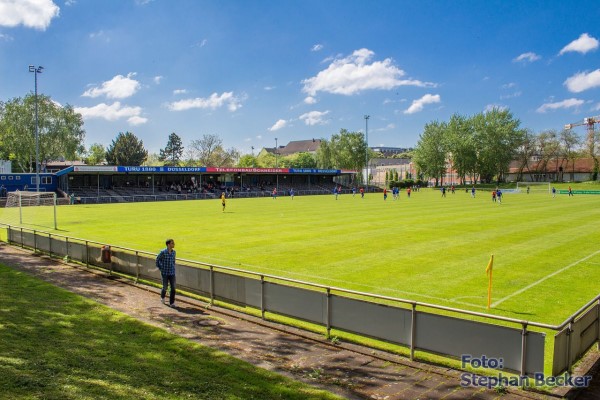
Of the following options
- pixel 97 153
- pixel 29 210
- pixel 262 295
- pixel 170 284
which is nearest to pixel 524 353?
pixel 262 295

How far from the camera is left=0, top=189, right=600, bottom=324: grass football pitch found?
1258 centimetres

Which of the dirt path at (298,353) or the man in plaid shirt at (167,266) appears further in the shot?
the man in plaid shirt at (167,266)

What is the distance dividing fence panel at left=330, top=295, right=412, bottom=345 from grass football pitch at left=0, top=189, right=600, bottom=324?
3.94m

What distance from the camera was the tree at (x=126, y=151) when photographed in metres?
A: 122

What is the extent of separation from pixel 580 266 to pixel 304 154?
458 feet

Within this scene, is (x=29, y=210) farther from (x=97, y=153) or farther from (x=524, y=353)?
(x=97, y=153)

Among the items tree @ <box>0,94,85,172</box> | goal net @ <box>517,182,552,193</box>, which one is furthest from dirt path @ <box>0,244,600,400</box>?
goal net @ <box>517,182,552,193</box>

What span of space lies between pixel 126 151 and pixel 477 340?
127 meters

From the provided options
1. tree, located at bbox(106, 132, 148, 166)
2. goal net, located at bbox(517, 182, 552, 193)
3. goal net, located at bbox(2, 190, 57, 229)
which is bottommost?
goal net, located at bbox(2, 190, 57, 229)

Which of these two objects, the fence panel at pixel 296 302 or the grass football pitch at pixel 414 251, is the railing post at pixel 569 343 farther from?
the fence panel at pixel 296 302

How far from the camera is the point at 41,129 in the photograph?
8206cm

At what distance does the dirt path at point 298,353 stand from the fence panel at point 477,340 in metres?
0.41

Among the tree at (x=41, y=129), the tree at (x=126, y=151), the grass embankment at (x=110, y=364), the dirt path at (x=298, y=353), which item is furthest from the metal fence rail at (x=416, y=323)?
the tree at (x=126, y=151)

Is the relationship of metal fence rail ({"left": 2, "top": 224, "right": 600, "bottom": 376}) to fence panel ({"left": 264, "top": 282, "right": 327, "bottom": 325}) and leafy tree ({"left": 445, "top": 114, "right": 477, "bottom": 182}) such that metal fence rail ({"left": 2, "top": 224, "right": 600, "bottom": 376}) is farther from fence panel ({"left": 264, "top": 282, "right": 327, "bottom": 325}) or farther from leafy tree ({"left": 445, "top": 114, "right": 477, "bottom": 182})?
leafy tree ({"left": 445, "top": 114, "right": 477, "bottom": 182})
